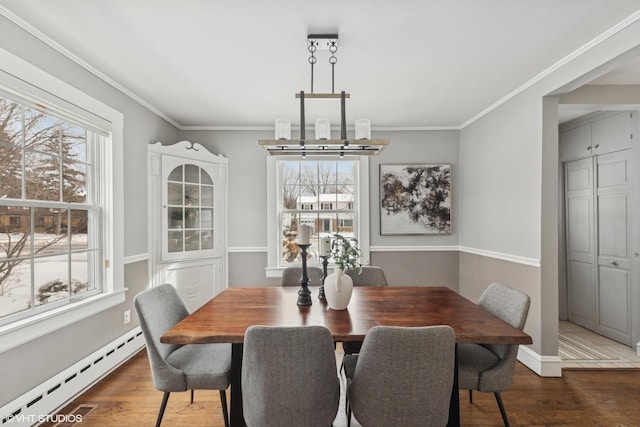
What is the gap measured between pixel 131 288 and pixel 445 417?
2856mm

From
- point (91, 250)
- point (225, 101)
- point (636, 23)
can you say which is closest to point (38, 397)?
point (91, 250)

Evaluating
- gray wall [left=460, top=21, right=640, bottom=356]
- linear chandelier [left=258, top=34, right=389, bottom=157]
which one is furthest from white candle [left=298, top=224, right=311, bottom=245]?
gray wall [left=460, top=21, right=640, bottom=356]

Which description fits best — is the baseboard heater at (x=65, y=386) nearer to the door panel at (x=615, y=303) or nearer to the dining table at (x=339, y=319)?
the dining table at (x=339, y=319)

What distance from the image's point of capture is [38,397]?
1.98m

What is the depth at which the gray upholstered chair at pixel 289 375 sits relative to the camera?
4.36ft

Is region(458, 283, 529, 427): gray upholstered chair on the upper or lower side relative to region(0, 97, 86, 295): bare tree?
→ lower

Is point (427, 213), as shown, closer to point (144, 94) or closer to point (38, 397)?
point (144, 94)

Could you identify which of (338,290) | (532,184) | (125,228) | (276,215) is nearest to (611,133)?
(532,184)

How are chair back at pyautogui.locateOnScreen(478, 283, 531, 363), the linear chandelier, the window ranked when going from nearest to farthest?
chair back at pyautogui.locateOnScreen(478, 283, 531, 363) → the window → the linear chandelier

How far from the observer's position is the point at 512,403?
228 centimetres

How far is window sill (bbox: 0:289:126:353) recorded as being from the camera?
71.1 inches

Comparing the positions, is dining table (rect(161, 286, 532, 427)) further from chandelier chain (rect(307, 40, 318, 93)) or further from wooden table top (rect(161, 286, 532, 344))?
chandelier chain (rect(307, 40, 318, 93))

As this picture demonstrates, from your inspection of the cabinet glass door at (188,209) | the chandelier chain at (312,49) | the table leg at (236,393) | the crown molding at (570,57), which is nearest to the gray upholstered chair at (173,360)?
the table leg at (236,393)

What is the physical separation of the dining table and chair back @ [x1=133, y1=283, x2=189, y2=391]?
189 millimetres
